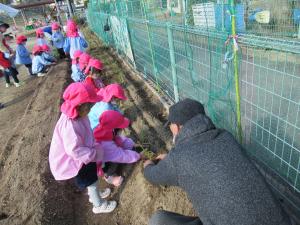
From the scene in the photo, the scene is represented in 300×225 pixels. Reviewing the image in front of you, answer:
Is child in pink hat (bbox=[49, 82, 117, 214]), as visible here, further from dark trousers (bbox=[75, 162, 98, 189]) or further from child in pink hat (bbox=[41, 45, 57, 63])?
→ child in pink hat (bbox=[41, 45, 57, 63])

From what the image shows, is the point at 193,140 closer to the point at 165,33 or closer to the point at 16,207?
the point at 16,207

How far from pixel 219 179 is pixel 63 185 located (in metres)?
2.88

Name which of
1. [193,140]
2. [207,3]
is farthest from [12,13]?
[193,140]

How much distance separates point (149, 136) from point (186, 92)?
2.88ft

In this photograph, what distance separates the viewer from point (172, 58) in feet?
14.7

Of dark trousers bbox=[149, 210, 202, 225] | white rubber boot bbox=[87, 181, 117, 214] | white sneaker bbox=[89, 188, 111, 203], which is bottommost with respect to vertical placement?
white sneaker bbox=[89, 188, 111, 203]

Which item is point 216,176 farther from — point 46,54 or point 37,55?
point 46,54

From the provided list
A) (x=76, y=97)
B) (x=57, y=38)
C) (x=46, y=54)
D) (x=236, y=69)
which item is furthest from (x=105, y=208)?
(x=57, y=38)

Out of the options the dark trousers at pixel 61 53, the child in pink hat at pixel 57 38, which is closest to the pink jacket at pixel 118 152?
the child in pink hat at pixel 57 38

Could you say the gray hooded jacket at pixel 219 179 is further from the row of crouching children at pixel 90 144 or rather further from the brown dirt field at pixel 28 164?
the brown dirt field at pixel 28 164

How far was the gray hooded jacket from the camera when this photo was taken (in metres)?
1.58

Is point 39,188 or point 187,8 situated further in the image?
point 39,188

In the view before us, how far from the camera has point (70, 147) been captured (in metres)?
2.72

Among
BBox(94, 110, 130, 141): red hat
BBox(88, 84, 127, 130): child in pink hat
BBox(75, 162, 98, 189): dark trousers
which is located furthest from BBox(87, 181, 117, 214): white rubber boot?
BBox(88, 84, 127, 130): child in pink hat
